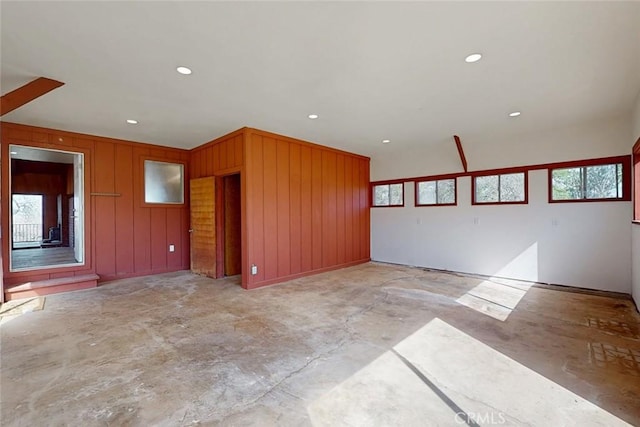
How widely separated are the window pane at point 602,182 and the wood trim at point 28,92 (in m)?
7.44

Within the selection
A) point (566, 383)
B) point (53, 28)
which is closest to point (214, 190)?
point (53, 28)

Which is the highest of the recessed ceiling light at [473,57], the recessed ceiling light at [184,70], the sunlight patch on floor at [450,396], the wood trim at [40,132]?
the recessed ceiling light at [184,70]

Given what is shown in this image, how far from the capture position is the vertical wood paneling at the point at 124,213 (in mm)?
5488

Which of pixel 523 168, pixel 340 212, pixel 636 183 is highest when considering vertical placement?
pixel 523 168

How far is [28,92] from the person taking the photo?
3209 millimetres

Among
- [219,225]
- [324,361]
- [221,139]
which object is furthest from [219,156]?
[324,361]

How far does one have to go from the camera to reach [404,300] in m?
4.11

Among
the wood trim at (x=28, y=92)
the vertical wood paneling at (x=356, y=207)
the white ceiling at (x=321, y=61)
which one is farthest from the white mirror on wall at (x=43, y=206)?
the vertical wood paneling at (x=356, y=207)

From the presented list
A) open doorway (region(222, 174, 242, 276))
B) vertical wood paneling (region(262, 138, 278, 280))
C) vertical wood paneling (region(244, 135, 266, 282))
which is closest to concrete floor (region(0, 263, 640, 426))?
vertical wood paneling (region(244, 135, 266, 282))

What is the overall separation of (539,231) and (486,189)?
3.85ft

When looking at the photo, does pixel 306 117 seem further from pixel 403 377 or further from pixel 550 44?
pixel 403 377

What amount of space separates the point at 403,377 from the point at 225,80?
333 cm

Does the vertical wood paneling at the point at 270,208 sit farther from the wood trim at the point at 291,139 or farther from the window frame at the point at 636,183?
the window frame at the point at 636,183

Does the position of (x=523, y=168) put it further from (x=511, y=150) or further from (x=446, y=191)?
(x=446, y=191)
